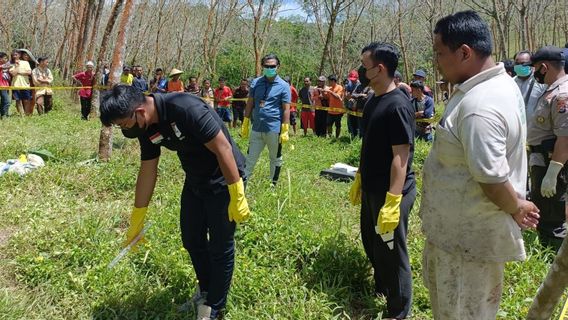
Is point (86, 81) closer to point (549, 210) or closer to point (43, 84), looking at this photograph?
point (43, 84)

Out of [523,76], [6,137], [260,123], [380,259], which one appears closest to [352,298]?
[380,259]

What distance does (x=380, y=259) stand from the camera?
3.05 meters

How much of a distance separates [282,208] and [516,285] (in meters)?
1.89

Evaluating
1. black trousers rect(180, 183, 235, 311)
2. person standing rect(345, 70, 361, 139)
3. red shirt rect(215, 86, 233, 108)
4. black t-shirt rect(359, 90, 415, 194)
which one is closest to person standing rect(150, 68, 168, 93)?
red shirt rect(215, 86, 233, 108)

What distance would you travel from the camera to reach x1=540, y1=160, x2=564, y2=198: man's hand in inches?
137

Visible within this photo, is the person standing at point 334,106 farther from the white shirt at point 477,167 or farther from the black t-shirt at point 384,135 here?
the white shirt at point 477,167

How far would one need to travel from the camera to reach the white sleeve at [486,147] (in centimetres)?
173

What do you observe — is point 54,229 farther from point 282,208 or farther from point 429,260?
point 429,260

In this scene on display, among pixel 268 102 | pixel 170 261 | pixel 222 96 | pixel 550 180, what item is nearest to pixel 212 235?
pixel 170 261

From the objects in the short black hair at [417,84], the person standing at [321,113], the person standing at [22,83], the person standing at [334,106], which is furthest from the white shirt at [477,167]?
the person standing at [22,83]

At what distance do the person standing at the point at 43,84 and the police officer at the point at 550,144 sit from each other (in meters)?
10.3

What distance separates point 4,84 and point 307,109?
658 centimetres

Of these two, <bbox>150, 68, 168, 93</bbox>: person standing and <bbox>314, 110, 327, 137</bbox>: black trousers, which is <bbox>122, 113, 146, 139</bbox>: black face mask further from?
<bbox>150, 68, 168, 93</bbox>: person standing

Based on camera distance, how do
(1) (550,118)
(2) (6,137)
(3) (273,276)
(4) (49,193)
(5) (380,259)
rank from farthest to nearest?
(2) (6,137)
(4) (49,193)
(1) (550,118)
(3) (273,276)
(5) (380,259)
